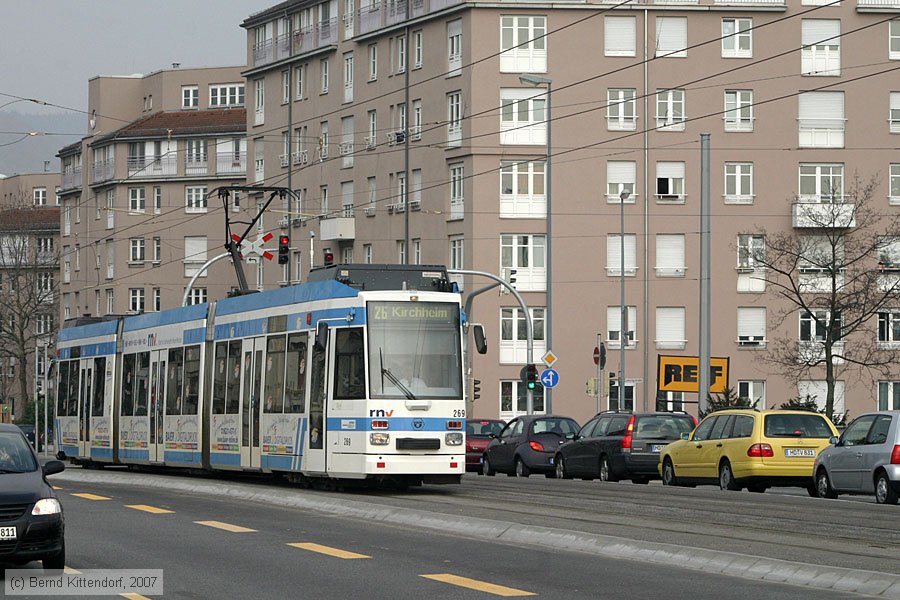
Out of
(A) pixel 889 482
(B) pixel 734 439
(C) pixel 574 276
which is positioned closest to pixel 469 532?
(A) pixel 889 482

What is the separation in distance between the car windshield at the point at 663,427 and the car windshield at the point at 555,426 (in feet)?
15.6

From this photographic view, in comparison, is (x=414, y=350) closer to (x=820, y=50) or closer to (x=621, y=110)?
(x=621, y=110)

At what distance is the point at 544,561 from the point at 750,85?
200 feet

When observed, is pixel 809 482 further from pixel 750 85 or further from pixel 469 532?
pixel 750 85

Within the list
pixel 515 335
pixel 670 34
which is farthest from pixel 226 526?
pixel 670 34

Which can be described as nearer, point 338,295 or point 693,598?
point 693,598

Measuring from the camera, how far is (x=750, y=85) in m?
73.6

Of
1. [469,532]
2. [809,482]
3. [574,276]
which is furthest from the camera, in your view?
[574,276]

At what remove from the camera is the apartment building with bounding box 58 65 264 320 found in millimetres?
105062

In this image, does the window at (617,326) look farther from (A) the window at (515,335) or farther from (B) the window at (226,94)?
(B) the window at (226,94)

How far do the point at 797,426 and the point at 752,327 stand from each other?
44875mm

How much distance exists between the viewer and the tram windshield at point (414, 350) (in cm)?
2505

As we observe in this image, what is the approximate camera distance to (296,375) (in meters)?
26.7

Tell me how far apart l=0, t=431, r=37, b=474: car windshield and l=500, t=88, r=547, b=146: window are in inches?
2312
